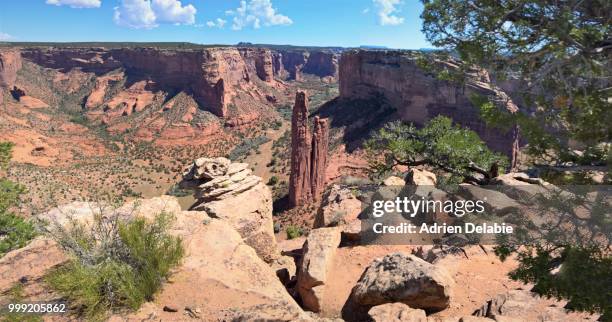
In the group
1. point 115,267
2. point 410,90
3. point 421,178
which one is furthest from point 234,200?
point 410,90

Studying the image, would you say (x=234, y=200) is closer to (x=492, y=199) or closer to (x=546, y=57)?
(x=492, y=199)

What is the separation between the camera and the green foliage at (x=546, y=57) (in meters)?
4.95

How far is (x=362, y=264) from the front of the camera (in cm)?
1228

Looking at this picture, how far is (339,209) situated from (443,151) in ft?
15.2

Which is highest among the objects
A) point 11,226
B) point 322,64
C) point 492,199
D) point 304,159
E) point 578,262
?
point 322,64

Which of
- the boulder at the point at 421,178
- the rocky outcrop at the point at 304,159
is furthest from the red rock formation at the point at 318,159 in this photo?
the boulder at the point at 421,178

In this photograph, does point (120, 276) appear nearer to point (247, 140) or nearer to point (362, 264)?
point (362, 264)

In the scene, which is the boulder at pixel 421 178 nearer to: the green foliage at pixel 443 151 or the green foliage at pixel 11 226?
the green foliage at pixel 443 151

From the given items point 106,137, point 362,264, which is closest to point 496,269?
point 362,264

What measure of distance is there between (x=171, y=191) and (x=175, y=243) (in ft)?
142

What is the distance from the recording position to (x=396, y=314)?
769 cm

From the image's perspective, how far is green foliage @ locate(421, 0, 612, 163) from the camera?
16.2 feet

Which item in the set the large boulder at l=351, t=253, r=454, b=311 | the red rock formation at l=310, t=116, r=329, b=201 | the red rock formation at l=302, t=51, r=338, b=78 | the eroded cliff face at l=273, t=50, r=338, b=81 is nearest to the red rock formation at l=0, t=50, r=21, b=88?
the red rock formation at l=310, t=116, r=329, b=201

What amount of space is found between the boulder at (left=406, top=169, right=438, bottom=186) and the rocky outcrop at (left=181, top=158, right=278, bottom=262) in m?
6.03
